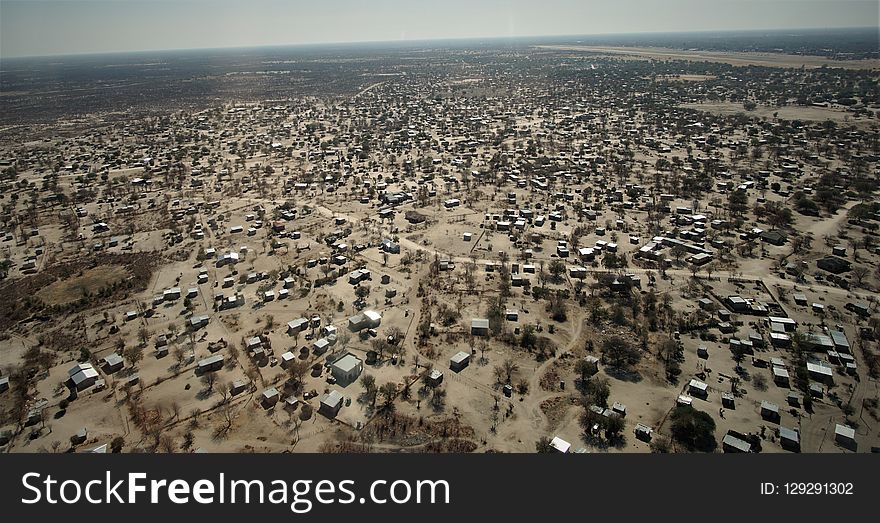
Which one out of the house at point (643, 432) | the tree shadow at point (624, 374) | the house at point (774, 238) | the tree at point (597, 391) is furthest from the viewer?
the house at point (774, 238)

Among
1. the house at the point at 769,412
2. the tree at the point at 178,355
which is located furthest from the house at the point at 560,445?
the tree at the point at 178,355

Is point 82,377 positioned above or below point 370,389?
above

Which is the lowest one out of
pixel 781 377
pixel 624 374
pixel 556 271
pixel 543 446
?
pixel 624 374

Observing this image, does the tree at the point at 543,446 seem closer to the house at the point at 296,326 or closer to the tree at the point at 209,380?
the house at the point at 296,326

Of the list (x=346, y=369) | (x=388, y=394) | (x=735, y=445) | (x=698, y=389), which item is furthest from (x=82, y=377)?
(x=735, y=445)

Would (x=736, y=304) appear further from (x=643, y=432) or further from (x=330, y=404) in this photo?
(x=330, y=404)

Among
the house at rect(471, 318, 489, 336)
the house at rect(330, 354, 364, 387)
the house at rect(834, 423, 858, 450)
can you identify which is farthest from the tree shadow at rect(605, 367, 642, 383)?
the house at rect(330, 354, 364, 387)
